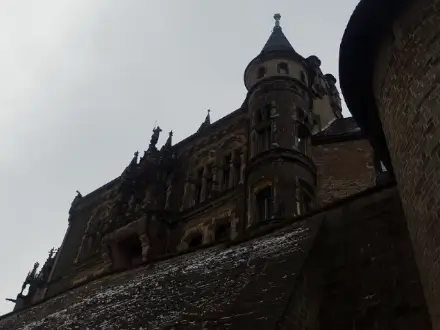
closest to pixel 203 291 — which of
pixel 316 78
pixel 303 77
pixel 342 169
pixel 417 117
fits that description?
pixel 417 117

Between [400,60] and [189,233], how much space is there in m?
16.4

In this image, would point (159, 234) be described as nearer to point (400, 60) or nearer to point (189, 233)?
point (189, 233)

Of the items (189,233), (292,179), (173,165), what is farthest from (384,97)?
(173,165)

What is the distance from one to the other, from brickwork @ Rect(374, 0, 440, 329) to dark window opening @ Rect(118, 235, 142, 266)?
17177mm

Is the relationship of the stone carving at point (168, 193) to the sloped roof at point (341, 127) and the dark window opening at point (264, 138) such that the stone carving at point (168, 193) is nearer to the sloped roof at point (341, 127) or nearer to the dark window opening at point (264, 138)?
the dark window opening at point (264, 138)

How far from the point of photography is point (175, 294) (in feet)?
31.7

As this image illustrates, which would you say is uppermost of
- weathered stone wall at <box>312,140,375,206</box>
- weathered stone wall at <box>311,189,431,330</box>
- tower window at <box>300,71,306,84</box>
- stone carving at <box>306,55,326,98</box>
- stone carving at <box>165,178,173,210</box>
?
stone carving at <box>306,55,326,98</box>

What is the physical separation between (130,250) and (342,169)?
30.0ft

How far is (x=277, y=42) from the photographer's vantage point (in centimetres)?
2759

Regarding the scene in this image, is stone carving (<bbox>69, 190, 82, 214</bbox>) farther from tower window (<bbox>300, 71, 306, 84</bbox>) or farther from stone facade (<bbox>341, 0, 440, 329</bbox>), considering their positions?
stone facade (<bbox>341, 0, 440, 329</bbox>)

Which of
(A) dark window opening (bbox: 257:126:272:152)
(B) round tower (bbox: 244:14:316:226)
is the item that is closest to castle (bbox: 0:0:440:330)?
(B) round tower (bbox: 244:14:316:226)

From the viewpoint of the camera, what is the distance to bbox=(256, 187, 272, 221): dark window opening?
20.8m

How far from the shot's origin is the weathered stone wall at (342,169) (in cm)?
2155

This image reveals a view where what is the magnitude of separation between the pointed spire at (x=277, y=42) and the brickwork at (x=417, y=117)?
17.3 m
